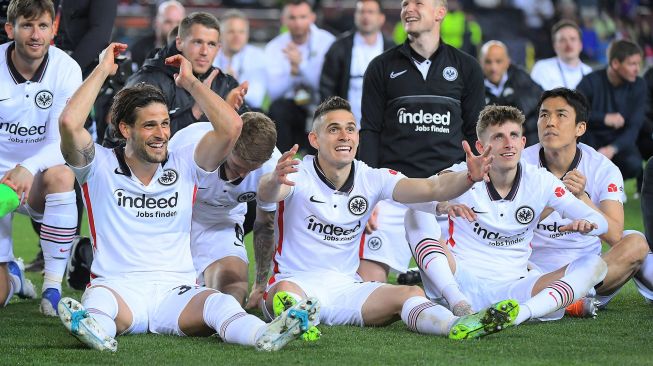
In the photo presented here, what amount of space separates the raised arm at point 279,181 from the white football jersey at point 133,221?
1.62 feet

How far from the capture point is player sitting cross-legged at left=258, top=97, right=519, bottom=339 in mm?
6844

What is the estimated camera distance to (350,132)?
707cm

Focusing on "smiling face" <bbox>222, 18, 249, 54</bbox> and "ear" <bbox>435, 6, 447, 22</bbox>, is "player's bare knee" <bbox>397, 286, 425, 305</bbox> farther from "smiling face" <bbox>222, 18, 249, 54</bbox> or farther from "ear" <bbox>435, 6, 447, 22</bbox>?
"smiling face" <bbox>222, 18, 249, 54</bbox>

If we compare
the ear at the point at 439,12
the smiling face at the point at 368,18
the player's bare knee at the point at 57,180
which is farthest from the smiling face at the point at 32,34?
the smiling face at the point at 368,18

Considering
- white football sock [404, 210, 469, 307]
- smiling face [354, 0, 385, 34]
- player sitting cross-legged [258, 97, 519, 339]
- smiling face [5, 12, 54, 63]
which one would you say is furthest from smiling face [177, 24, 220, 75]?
smiling face [354, 0, 385, 34]

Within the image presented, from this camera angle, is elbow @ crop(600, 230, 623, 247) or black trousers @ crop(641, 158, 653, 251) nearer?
elbow @ crop(600, 230, 623, 247)

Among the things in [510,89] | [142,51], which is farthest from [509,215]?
[142,51]

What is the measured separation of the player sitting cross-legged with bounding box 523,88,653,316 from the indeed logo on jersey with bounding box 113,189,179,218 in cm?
247

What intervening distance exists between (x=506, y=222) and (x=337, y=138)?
3.71 ft

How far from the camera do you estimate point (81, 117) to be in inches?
249

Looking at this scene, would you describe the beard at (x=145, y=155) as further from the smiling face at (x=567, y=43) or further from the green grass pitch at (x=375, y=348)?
the smiling face at (x=567, y=43)

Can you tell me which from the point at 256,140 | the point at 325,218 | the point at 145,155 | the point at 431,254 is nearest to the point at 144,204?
the point at 145,155

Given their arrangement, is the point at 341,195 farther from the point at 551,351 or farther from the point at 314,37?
the point at 314,37

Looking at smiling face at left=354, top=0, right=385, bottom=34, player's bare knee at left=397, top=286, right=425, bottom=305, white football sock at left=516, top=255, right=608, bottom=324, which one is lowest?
player's bare knee at left=397, top=286, right=425, bottom=305
